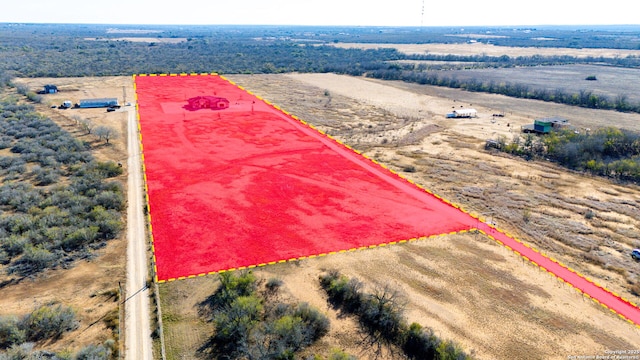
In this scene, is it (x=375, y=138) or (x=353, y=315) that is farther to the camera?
(x=375, y=138)

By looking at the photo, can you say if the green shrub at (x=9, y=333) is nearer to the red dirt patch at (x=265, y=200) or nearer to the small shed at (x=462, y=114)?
the red dirt patch at (x=265, y=200)

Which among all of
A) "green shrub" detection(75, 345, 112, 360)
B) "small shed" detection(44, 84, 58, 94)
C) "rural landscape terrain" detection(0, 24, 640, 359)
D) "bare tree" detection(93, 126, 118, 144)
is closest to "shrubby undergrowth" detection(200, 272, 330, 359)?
"rural landscape terrain" detection(0, 24, 640, 359)

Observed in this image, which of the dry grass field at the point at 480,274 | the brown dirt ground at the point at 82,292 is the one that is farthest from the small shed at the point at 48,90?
the brown dirt ground at the point at 82,292

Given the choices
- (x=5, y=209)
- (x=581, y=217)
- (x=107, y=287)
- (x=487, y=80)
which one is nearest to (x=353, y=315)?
(x=107, y=287)

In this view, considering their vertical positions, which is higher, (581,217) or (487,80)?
(487,80)

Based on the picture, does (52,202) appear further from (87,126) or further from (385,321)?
(385,321)

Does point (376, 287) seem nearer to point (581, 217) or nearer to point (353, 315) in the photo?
point (353, 315)

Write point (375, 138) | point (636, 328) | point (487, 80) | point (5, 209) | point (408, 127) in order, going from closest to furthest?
1. point (636, 328)
2. point (5, 209)
3. point (375, 138)
4. point (408, 127)
5. point (487, 80)
